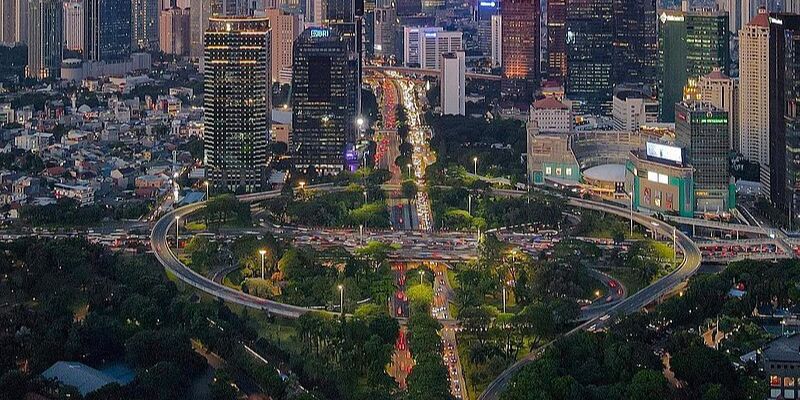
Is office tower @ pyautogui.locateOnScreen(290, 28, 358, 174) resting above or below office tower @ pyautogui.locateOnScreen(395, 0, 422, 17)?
below

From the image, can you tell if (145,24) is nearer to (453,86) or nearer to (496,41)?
(496,41)

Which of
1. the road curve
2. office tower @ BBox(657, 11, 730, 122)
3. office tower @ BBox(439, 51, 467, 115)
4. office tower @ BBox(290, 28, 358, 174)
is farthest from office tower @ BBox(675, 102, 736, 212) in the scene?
office tower @ BBox(439, 51, 467, 115)

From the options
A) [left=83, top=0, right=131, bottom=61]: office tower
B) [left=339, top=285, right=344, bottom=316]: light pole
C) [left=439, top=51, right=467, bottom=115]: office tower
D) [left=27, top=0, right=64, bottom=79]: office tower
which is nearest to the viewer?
[left=339, top=285, right=344, bottom=316]: light pole

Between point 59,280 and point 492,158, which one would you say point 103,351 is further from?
point 492,158

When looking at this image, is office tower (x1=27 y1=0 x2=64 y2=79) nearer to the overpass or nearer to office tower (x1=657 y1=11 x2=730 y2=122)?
the overpass

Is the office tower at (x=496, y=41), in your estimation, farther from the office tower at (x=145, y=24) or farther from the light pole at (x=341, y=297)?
the light pole at (x=341, y=297)

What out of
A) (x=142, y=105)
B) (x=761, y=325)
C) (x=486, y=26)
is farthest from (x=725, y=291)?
(x=486, y=26)
